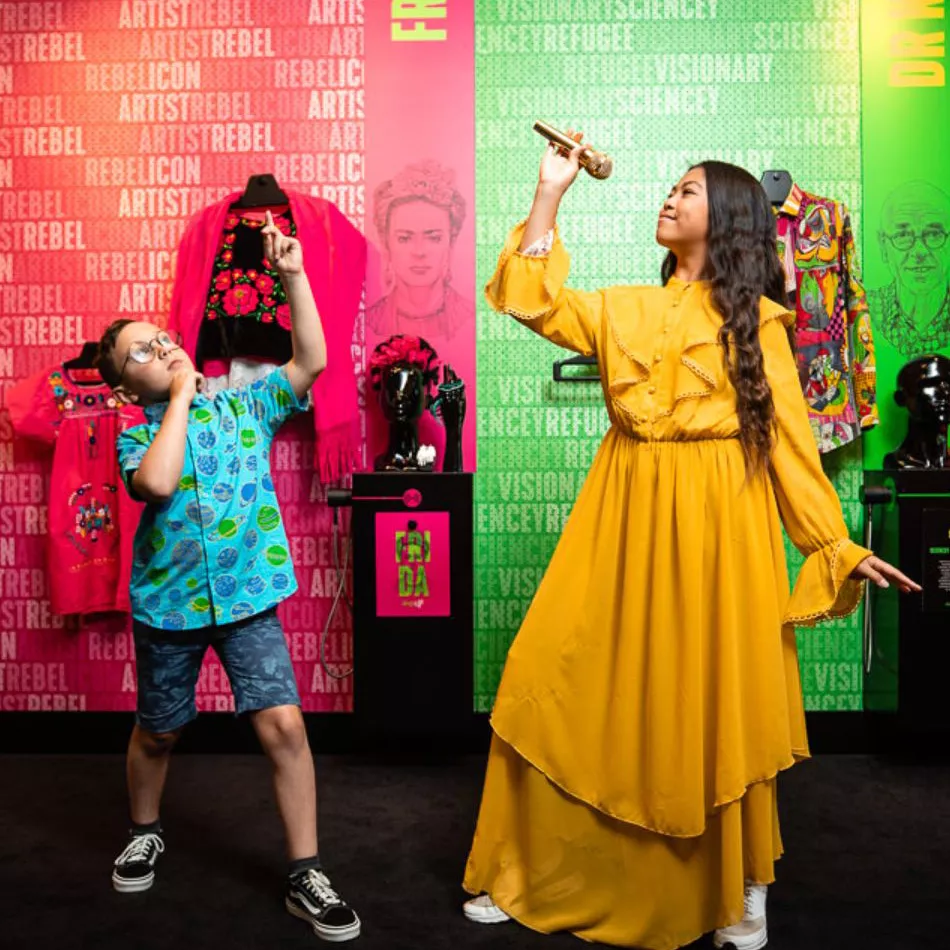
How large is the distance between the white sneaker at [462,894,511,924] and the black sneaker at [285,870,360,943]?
0.24 meters

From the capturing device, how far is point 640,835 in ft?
6.42

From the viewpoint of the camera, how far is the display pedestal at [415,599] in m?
3.09

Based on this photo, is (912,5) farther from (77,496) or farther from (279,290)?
(77,496)

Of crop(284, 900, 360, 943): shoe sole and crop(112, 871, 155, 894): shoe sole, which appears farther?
crop(112, 871, 155, 894): shoe sole

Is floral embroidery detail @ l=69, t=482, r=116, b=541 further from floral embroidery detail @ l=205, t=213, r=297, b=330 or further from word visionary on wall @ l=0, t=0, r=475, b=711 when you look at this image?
floral embroidery detail @ l=205, t=213, r=297, b=330

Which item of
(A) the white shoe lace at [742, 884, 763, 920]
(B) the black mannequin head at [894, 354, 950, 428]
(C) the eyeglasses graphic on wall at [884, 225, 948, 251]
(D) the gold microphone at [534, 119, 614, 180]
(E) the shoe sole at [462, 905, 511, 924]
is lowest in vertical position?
(E) the shoe sole at [462, 905, 511, 924]

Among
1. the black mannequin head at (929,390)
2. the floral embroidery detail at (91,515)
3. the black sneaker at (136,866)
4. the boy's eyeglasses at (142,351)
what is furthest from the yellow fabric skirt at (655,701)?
the floral embroidery detail at (91,515)

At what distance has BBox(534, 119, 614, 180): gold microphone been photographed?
1880mm

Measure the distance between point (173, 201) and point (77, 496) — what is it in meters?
1.09

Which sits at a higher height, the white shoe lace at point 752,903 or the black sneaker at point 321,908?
the white shoe lace at point 752,903

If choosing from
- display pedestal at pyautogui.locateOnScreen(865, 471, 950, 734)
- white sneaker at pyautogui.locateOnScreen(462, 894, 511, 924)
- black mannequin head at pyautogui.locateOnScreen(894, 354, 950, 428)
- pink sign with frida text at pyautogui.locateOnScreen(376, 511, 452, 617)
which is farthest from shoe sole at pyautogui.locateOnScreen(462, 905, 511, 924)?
black mannequin head at pyautogui.locateOnScreen(894, 354, 950, 428)

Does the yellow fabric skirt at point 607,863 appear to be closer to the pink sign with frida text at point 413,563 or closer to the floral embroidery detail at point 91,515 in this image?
the pink sign with frida text at point 413,563

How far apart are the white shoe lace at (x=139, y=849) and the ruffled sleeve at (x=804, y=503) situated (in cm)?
158

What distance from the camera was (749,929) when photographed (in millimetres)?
1965
